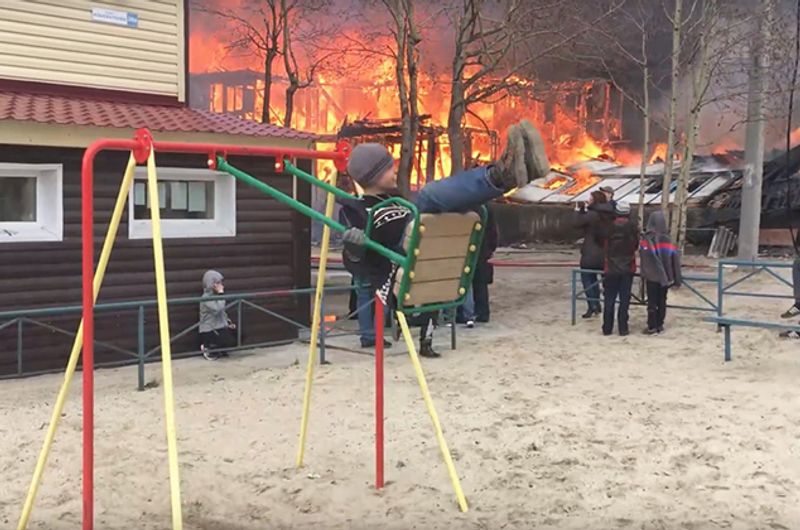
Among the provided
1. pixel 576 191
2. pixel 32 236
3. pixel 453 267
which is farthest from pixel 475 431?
pixel 576 191

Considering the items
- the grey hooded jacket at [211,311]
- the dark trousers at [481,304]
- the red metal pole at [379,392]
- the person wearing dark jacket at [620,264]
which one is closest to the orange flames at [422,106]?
the dark trousers at [481,304]

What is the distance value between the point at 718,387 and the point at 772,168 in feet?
53.9

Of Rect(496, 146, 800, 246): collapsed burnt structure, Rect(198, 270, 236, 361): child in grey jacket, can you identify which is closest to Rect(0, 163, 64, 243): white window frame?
Rect(198, 270, 236, 361): child in grey jacket

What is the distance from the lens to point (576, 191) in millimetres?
26266

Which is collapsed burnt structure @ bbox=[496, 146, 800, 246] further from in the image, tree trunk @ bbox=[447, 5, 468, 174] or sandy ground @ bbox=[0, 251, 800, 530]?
sandy ground @ bbox=[0, 251, 800, 530]

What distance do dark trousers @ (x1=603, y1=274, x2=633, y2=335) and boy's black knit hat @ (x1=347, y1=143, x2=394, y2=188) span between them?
555 cm

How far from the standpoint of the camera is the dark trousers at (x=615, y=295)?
30.9 ft

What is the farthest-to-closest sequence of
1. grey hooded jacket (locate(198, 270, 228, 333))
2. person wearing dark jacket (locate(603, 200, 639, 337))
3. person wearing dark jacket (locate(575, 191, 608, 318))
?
person wearing dark jacket (locate(575, 191, 608, 318))
person wearing dark jacket (locate(603, 200, 639, 337))
grey hooded jacket (locate(198, 270, 228, 333))

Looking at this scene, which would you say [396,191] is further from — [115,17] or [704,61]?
[704,61]

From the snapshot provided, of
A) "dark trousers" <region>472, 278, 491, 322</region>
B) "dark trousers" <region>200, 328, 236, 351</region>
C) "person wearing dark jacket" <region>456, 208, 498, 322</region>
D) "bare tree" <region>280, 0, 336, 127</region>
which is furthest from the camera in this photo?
"bare tree" <region>280, 0, 336, 127</region>

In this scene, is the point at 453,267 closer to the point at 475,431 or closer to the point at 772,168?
the point at 475,431

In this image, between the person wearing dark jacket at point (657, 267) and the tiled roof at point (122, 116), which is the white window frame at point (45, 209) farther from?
the person wearing dark jacket at point (657, 267)

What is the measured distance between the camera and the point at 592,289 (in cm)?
1088

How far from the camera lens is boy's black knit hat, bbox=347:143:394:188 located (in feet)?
14.7
